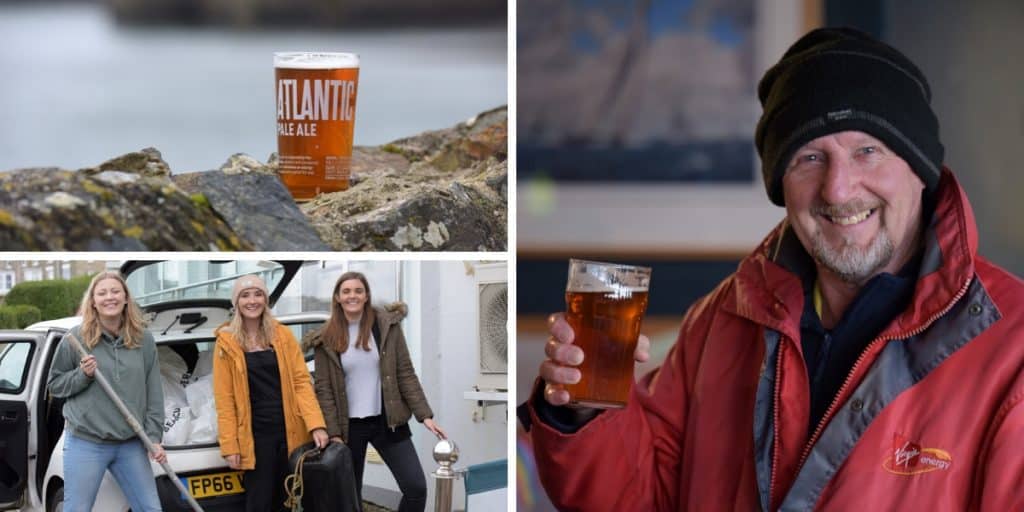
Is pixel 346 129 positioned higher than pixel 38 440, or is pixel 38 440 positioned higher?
pixel 346 129

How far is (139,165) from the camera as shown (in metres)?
1.75

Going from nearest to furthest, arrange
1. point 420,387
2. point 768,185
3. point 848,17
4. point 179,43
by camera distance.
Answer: point 420,387 < point 179,43 < point 768,185 < point 848,17

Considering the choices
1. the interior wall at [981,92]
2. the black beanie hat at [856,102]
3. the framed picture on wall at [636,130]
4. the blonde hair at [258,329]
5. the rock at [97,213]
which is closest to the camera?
the rock at [97,213]

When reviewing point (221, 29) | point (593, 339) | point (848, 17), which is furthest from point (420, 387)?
point (848, 17)

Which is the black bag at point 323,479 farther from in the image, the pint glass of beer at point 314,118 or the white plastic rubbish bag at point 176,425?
the pint glass of beer at point 314,118

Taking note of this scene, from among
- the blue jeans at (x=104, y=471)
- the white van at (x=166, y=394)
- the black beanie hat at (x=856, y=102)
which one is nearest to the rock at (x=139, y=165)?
the white van at (x=166, y=394)

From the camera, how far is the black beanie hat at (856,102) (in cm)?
189

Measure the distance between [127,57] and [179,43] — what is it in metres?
0.08

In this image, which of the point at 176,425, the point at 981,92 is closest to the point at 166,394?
the point at 176,425

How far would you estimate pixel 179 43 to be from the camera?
6.30ft

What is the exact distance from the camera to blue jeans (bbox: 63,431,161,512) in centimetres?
169

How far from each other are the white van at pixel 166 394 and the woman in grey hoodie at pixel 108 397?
13 millimetres

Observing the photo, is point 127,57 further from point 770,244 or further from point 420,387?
point 770,244

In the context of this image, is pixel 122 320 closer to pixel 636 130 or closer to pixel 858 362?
pixel 858 362
